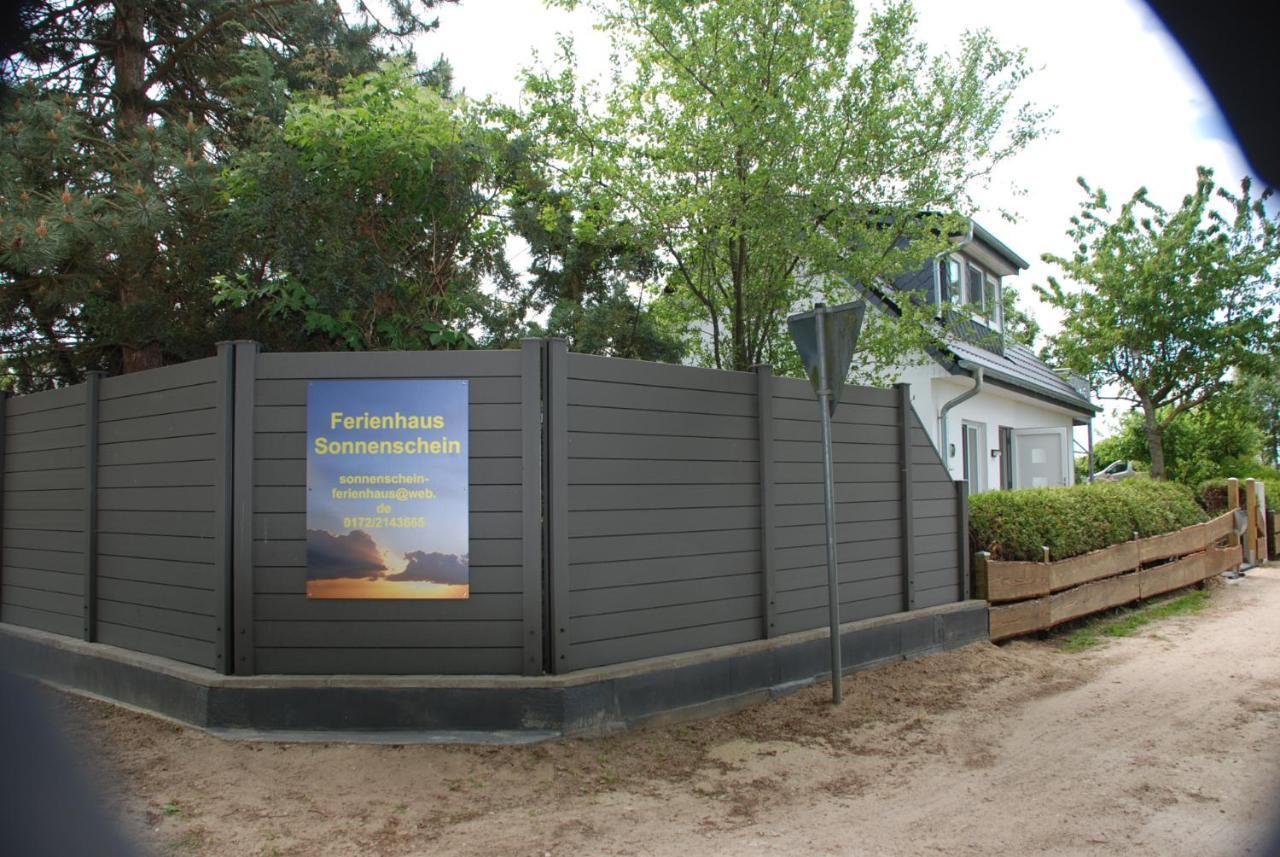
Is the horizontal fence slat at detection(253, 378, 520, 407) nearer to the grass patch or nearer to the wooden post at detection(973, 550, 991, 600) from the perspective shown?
the wooden post at detection(973, 550, 991, 600)

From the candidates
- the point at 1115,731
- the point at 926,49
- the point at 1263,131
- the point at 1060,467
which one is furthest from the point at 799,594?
the point at 1060,467

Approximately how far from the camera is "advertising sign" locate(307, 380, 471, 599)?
19.2 ft

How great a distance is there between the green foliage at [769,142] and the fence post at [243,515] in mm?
3839

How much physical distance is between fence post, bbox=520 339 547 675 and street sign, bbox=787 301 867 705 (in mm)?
2259

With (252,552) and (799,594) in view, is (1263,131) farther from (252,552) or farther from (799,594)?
(799,594)

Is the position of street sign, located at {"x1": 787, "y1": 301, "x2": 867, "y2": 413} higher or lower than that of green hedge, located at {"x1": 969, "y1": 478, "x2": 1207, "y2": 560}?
higher

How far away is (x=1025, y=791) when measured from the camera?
201 inches

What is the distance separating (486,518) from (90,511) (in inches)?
138

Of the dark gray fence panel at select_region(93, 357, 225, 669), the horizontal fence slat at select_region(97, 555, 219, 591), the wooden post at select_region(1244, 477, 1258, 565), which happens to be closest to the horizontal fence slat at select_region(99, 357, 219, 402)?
the dark gray fence panel at select_region(93, 357, 225, 669)

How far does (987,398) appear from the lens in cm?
1744

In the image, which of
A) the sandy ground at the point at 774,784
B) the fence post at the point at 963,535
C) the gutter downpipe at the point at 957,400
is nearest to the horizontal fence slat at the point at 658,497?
the sandy ground at the point at 774,784

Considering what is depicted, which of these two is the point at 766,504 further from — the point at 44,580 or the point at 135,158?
the point at 135,158

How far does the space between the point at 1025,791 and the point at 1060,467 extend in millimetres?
15578

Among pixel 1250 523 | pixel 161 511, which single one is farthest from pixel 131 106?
pixel 1250 523
